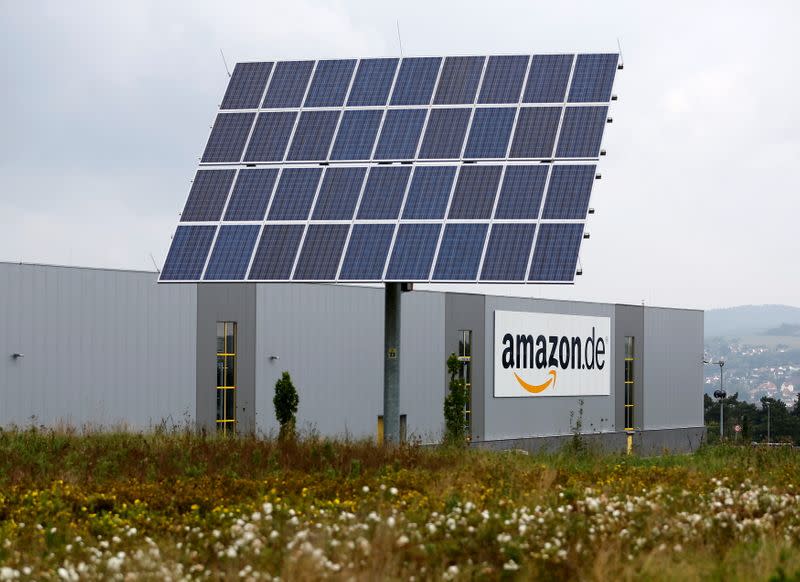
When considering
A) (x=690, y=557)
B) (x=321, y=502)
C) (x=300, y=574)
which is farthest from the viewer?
(x=321, y=502)

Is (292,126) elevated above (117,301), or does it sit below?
above

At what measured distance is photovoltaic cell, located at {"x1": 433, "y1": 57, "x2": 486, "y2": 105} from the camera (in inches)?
1131

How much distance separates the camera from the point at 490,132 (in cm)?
2775

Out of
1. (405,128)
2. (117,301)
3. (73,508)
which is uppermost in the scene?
(405,128)

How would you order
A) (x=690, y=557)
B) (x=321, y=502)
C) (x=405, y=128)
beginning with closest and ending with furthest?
(x=690, y=557) → (x=321, y=502) → (x=405, y=128)

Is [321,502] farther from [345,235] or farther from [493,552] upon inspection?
[345,235]

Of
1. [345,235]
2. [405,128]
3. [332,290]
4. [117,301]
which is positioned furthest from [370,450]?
[332,290]

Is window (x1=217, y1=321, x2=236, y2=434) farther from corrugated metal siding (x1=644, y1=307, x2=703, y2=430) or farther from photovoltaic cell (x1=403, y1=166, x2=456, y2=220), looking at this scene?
corrugated metal siding (x1=644, y1=307, x2=703, y2=430)

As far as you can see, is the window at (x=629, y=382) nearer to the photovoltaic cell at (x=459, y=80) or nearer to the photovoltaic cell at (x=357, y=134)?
the photovoltaic cell at (x=459, y=80)

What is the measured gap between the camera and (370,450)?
878 inches

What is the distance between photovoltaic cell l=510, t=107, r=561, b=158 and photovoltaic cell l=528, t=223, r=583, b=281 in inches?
91.8

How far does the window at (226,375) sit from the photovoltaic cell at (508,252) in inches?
1050

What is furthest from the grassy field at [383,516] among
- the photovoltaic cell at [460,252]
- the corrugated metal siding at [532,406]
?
the corrugated metal siding at [532,406]

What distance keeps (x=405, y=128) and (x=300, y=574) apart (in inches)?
710
